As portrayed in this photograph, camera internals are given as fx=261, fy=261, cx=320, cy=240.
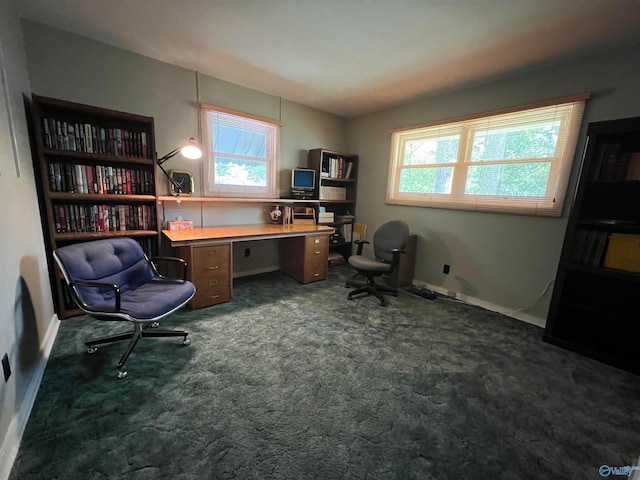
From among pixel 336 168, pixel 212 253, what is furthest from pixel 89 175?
pixel 336 168

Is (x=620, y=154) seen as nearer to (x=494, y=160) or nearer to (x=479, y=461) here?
(x=494, y=160)

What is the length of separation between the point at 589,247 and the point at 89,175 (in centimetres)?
431

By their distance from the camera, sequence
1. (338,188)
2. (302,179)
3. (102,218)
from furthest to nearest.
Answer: (338,188) < (302,179) < (102,218)

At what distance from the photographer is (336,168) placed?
13.5 ft

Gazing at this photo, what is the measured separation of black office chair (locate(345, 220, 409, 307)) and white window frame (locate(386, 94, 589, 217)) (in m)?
0.64

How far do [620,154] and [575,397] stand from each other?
1797 millimetres

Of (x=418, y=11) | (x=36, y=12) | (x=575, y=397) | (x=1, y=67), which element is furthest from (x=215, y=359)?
(x=36, y=12)

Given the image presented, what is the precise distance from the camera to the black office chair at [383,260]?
2.95m

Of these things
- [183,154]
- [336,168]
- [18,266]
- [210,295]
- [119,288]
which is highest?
[336,168]

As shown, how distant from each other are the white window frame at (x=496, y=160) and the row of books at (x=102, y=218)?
10.1 ft

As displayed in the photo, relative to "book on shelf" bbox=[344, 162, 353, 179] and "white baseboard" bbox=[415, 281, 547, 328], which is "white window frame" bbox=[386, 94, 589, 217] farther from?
"white baseboard" bbox=[415, 281, 547, 328]

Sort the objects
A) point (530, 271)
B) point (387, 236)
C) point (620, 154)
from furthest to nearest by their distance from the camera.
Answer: point (387, 236) < point (530, 271) < point (620, 154)

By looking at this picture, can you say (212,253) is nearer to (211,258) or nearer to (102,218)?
(211,258)

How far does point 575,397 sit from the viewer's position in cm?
166
